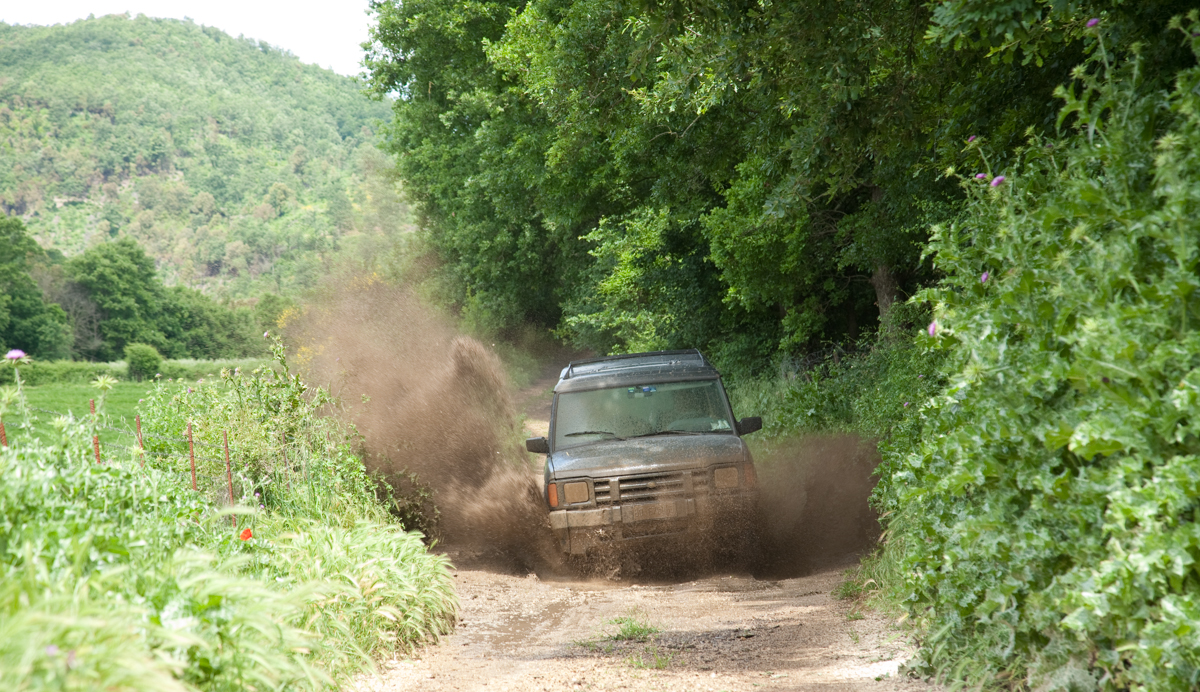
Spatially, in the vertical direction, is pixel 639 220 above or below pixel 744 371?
above

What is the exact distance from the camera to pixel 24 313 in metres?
82.9

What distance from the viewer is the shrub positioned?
79.9 meters

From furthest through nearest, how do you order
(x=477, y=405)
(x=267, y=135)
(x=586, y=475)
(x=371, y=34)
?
(x=267, y=135) < (x=371, y=34) < (x=477, y=405) < (x=586, y=475)

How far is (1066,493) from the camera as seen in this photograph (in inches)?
121

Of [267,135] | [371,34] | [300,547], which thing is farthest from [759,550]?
[267,135]

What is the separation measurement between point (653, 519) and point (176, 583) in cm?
524

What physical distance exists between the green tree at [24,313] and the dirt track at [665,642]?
89081mm

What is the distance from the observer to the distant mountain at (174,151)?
5128 inches

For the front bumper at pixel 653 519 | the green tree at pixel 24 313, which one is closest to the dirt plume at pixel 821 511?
the front bumper at pixel 653 519

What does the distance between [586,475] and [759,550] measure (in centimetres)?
185

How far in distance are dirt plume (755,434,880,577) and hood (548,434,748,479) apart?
749 millimetres

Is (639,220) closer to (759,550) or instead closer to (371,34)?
(759,550)

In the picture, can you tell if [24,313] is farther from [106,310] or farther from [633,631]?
[633,631]

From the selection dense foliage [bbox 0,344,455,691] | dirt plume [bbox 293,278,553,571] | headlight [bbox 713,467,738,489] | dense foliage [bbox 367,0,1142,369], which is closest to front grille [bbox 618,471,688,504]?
headlight [bbox 713,467,738,489]
